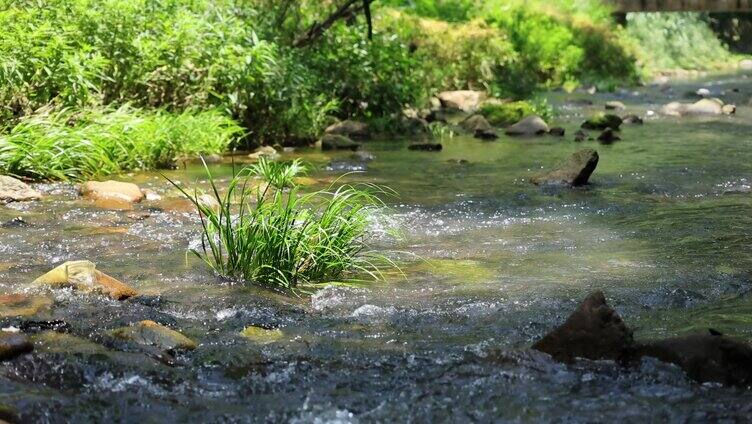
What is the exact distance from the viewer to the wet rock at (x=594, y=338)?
177 inches

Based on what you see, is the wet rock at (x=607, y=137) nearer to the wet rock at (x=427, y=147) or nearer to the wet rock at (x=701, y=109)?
the wet rock at (x=427, y=147)

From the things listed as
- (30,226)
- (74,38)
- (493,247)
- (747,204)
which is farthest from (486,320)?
(74,38)

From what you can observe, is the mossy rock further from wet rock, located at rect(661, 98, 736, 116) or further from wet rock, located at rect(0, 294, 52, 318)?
wet rock, located at rect(0, 294, 52, 318)

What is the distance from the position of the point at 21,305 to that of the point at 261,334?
136 centimetres

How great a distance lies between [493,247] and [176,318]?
2817mm

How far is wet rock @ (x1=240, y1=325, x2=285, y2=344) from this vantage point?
16.1ft

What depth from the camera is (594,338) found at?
4500 mm

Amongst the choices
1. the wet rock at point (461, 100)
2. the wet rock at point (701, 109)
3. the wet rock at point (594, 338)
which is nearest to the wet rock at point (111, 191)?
the wet rock at point (594, 338)

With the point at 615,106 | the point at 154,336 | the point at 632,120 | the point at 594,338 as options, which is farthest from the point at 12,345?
the point at 615,106

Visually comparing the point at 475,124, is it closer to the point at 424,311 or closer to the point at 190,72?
the point at 190,72

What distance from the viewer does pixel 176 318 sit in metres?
5.29

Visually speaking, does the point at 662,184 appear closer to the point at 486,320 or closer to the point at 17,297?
the point at 486,320

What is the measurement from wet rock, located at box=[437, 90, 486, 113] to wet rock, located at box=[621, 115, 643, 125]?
11.7ft

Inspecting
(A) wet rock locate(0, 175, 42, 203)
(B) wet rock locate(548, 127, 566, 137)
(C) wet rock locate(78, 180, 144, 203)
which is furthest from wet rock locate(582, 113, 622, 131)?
(A) wet rock locate(0, 175, 42, 203)
